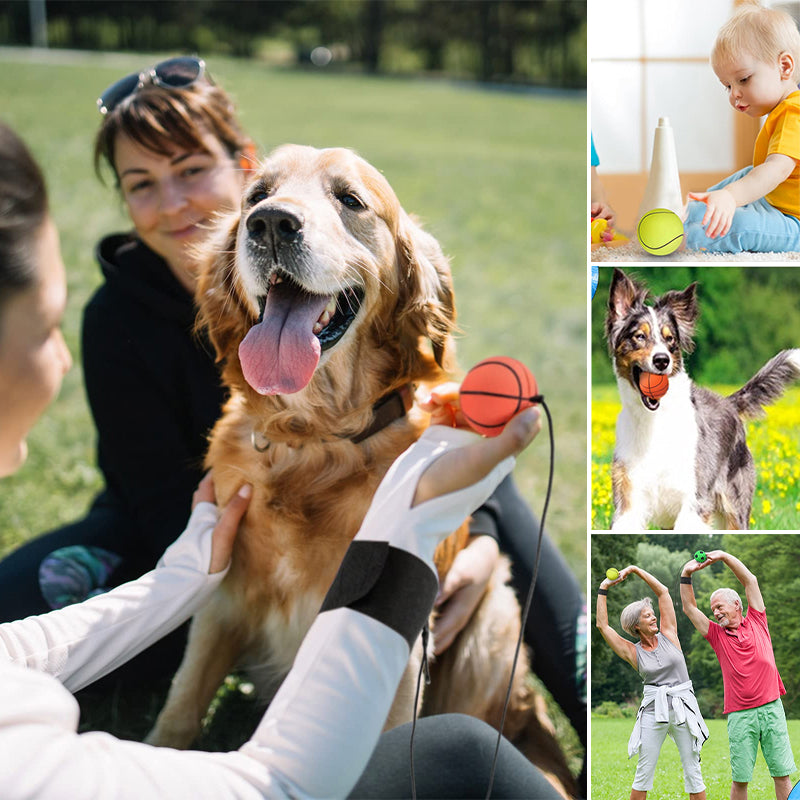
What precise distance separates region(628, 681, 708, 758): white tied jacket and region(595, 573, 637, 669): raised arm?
0.08 meters

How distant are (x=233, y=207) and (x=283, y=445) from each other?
103cm

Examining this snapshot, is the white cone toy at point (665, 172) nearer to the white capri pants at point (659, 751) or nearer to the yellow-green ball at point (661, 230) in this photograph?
the yellow-green ball at point (661, 230)

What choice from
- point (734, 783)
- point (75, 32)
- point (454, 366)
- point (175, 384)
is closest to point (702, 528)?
point (734, 783)

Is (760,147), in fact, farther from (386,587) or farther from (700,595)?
(386,587)

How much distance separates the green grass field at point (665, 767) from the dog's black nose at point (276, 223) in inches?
55.1

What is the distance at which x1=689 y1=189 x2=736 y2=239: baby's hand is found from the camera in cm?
205

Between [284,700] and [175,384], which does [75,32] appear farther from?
[284,700]

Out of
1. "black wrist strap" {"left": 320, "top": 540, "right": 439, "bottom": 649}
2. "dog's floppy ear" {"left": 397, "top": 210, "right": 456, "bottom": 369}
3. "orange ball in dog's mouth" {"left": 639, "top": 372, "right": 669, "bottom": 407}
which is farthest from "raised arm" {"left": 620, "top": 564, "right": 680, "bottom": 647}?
"dog's floppy ear" {"left": 397, "top": 210, "right": 456, "bottom": 369}

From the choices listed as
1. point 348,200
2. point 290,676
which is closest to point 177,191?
point 348,200

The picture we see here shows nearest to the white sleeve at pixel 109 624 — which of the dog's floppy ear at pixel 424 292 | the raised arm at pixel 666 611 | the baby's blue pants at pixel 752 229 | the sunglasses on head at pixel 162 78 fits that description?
the dog's floppy ear at pixel 424 292

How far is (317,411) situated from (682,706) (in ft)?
4.05

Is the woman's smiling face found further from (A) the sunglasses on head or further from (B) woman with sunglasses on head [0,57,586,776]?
(A) the sunglasses on head

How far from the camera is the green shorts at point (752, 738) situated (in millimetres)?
2004

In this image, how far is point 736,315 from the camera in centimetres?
205
